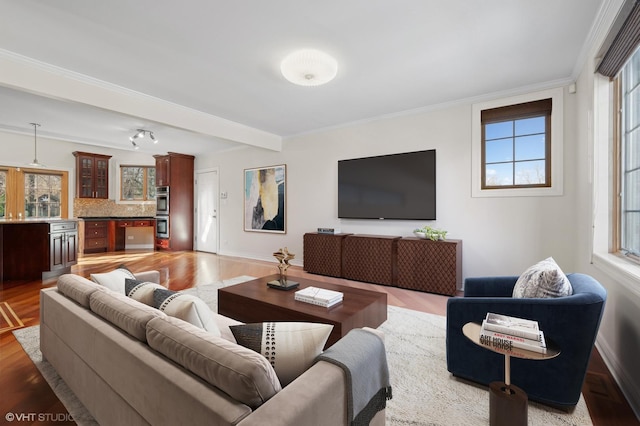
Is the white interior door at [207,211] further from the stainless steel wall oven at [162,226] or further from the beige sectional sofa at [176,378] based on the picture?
the beige sectional sofa at [176,378]

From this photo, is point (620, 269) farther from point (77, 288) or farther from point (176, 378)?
point (77, 288)

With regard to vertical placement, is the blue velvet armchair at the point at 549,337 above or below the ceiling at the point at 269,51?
below

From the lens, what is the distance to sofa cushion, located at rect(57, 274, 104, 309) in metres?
1.63

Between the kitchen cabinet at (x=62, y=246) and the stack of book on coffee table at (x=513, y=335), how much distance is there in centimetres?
592

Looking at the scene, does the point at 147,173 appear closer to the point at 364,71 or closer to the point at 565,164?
the point at 364,71

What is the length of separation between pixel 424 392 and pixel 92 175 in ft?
27.6

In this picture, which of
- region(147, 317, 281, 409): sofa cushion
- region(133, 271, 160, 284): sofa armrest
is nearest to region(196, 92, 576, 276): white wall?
region(133, 271, 160, 284): sofa armrest

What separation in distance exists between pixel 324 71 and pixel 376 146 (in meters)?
2.20

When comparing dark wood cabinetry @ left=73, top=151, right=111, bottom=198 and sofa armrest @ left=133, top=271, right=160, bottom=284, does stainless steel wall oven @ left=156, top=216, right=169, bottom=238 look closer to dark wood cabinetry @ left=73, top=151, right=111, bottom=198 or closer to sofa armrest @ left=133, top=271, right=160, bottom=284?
dark wood cabinetry @ left=73, top=151, right=111, bottom=198

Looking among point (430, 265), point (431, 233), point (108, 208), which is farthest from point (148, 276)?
point (108, 208)

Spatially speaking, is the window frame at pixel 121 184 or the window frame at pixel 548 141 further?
the window frame at pixel 121 184

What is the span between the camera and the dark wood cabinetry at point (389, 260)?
382cm

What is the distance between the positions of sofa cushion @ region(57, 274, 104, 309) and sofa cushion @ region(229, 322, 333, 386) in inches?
42.4

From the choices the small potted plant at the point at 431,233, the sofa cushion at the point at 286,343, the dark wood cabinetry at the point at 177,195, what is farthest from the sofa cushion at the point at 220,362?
the dark wood cabinetry at the point at 177,195
